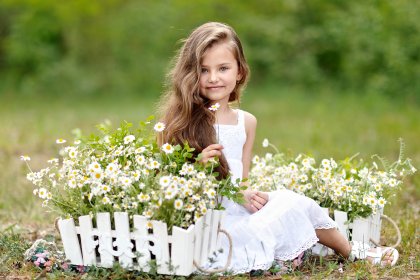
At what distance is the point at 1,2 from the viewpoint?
50.8 ft

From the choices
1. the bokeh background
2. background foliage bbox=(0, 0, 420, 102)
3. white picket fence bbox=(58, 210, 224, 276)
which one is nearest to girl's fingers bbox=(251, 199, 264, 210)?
white picket fence bbox=(58, 210, 224, 276)

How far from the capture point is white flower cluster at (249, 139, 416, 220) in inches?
158

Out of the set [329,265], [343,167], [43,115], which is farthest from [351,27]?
[329,265]

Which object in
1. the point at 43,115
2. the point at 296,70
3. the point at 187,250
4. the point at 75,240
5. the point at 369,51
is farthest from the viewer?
the point at 296,70

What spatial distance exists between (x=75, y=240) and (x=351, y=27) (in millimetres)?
10998

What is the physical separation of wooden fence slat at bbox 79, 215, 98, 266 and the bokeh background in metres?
6.01

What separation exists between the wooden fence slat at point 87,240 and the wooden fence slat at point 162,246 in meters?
0.35

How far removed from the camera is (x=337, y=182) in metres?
4.07

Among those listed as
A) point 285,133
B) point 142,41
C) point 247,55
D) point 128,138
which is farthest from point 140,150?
point 142,41

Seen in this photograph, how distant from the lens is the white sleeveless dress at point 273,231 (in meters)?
3.61

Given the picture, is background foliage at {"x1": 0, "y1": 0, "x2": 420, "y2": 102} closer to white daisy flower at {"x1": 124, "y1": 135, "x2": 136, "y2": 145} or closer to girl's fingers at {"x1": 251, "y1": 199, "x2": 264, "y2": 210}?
girl's fingers at {"x1": 251, "y1": 199, "x2": 264, "y2": 210}

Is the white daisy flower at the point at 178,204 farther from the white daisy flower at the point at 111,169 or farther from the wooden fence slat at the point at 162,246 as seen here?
the white daisy flower at the point at 111,169

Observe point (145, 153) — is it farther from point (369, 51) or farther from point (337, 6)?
point (337, 6)

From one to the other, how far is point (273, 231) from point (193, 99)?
2.71 ft
